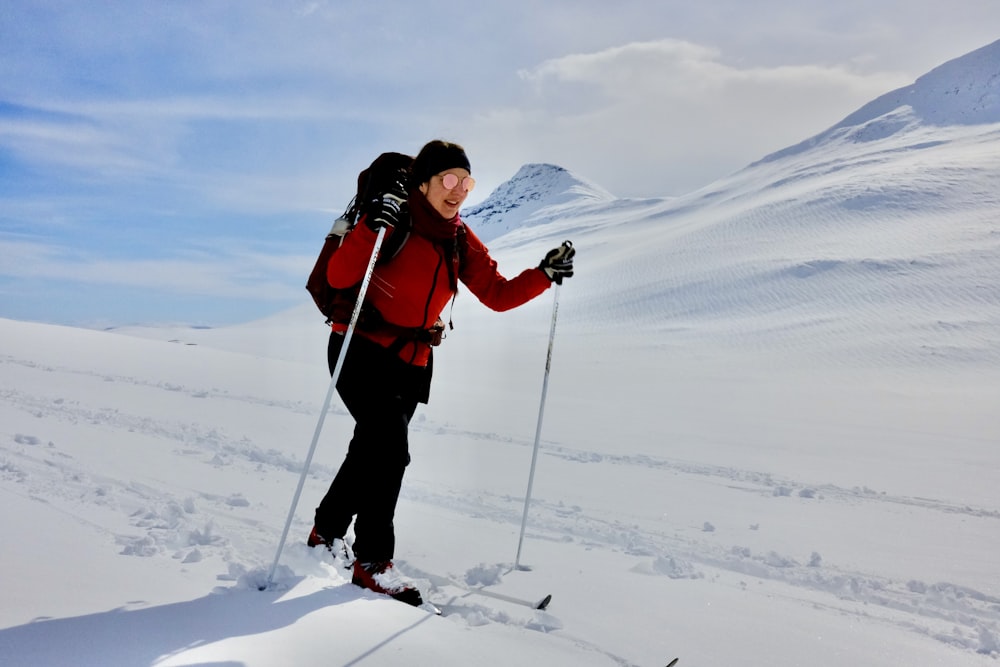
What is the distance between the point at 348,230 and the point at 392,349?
1.88 ft

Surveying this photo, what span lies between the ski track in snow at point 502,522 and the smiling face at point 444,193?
1.72 m

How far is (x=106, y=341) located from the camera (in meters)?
→ 17.3

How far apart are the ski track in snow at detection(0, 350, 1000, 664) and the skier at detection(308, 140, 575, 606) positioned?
304 mm

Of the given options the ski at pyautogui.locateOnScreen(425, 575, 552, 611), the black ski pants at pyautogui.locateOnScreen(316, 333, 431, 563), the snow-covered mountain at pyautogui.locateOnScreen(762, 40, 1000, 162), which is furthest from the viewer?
the snow-covered mountain at pyautogui.locateOnScreen(762, 40, 1000, 162)

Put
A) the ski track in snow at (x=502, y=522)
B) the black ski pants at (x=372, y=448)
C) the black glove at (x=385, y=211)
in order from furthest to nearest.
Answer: the ski track in snow at (x=502, y=522)
the black ski pants at (x=372, y=448)
the black glove at (x=385, y=211)

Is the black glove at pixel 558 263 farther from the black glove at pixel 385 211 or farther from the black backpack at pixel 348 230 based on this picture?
the black glove at pixel 385 211

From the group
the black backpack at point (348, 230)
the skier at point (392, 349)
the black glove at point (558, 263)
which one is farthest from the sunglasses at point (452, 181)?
the black glove at point (558, 263)

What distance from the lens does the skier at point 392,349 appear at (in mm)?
3031

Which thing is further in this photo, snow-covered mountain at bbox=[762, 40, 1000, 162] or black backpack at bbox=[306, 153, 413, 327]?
snow-covered mountain at bbox=[762, 40, 1000, 162]

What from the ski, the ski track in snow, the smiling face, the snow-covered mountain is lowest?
the ski

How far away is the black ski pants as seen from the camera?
3029 mm

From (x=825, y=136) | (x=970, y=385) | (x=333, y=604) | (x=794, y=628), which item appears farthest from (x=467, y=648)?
(x=825, y=136)

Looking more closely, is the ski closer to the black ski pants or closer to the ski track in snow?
the ski track in snow

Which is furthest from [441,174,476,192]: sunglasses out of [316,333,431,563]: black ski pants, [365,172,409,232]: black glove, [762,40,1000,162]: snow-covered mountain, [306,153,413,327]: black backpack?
[762,40,1000,162]: snow-covered mountain
